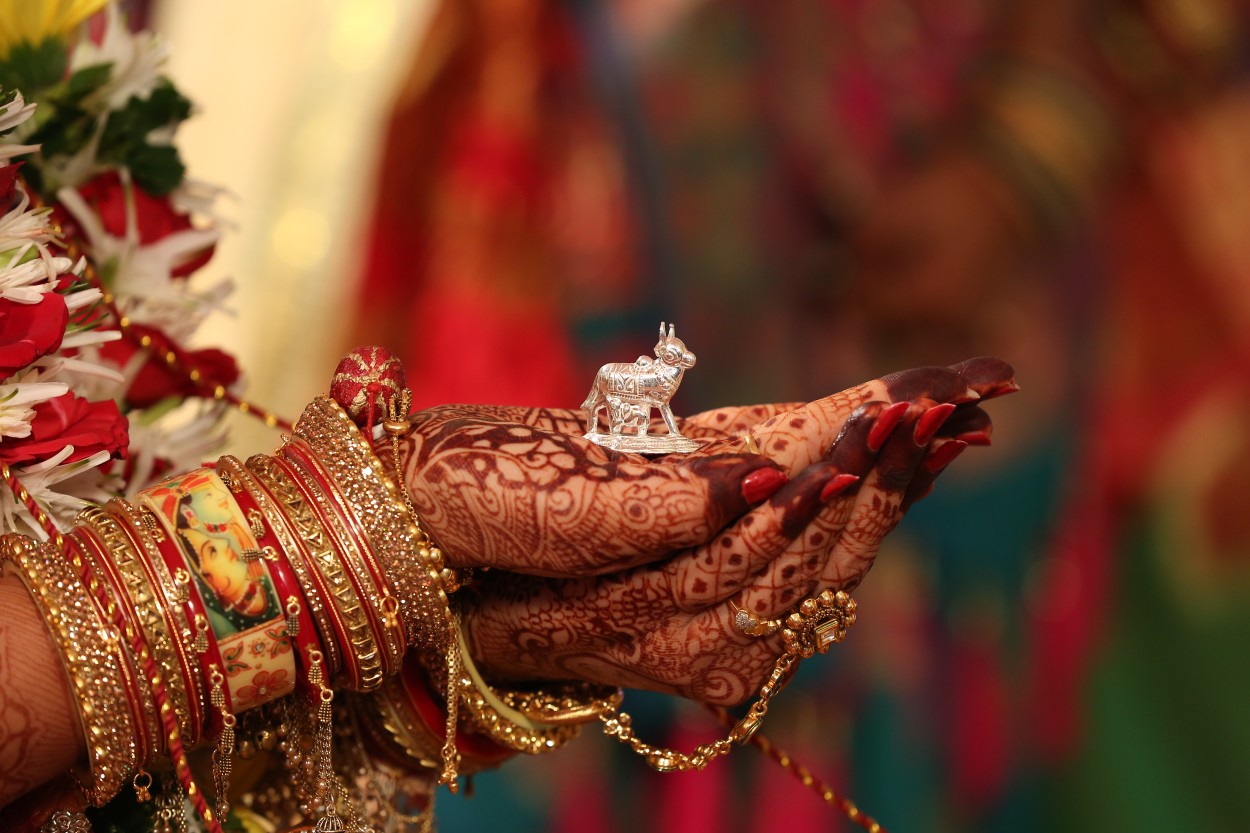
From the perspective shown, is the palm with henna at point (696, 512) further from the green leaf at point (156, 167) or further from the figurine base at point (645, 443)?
the green leaf at point (156, 167)

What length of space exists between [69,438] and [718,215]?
72.9 inches

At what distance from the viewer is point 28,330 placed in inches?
32.2

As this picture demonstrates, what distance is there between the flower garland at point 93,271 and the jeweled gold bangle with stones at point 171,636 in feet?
0.45

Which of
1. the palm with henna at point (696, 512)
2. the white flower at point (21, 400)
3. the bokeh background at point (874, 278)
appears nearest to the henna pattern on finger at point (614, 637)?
the palm with henna at point (696, 512)

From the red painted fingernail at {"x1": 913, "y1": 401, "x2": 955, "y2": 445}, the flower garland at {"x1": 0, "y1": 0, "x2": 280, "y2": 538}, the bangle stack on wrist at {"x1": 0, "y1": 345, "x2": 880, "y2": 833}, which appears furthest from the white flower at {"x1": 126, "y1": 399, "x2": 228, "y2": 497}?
the red painted fingernail at {"x1": 913, "y1": 401, "x2": 955, "y2": 445}

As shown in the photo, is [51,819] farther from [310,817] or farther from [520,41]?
[520,41]

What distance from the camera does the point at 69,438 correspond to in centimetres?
85

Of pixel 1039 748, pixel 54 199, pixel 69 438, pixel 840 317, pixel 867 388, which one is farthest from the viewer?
pixel 840 317

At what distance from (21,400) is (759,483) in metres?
0.50

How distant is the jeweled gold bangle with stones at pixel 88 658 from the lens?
716 millimetres

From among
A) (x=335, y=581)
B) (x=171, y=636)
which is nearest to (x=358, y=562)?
(x=335, y=581)

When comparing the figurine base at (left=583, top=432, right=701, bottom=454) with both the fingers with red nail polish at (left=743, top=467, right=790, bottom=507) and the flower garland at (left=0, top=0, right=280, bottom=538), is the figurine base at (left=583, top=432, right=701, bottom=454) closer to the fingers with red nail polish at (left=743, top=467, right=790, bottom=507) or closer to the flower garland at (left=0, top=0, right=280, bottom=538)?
the fingers with red nail polish at (left=743, top=467, right=790, bottom=507)

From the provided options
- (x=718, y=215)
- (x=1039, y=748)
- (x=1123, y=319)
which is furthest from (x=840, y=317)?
(x=1039, y=748)

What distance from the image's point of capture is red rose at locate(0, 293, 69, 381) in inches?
31.5
